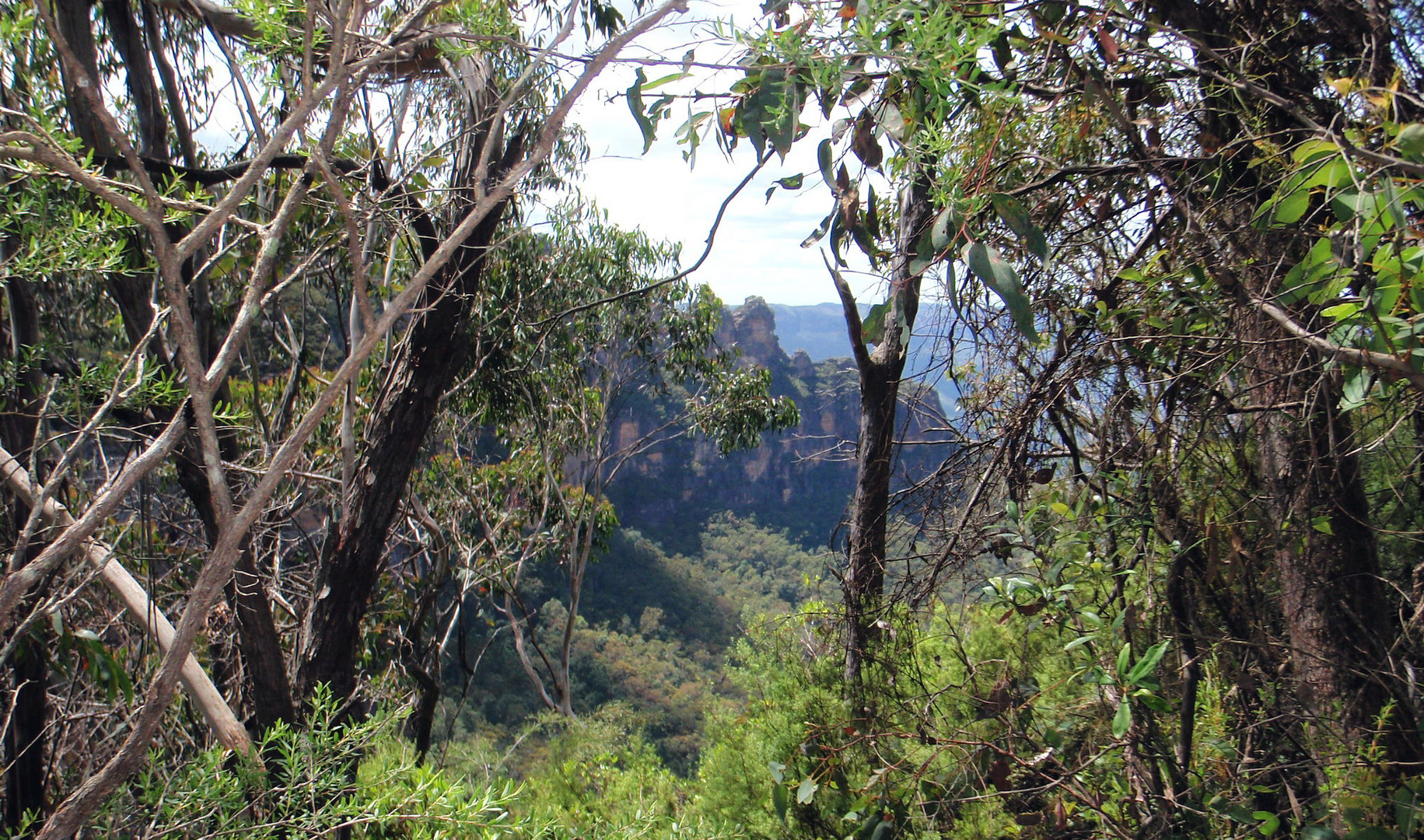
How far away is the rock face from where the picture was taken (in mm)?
32094

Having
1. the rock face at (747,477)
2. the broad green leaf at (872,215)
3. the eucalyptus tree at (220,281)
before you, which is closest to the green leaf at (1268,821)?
the broad green leaf at (872,215)

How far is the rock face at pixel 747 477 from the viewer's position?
32094 mm

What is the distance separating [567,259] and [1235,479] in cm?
514

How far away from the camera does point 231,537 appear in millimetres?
1112

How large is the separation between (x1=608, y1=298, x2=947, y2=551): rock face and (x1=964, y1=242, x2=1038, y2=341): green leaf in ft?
88.8

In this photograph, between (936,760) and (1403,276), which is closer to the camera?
(1403,276)

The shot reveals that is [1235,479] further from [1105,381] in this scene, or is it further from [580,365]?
[580,365]

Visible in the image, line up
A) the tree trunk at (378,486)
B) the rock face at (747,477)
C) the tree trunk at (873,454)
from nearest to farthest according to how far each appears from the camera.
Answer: the tree trunk at (873,454)
the tree trunk at (378,486)
the rock face at (747,477)

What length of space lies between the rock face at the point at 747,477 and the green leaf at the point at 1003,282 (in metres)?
27.1

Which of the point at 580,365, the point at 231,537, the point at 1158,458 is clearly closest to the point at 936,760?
the point at 1158,458

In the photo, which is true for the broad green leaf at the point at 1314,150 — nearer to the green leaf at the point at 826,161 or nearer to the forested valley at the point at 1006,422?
the forested valley at the point at 1006,422

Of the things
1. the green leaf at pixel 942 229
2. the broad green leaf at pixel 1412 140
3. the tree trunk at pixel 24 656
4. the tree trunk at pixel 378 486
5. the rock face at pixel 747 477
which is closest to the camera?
the broad green leaf at pixel 1412 140

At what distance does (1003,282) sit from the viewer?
0.82 metres

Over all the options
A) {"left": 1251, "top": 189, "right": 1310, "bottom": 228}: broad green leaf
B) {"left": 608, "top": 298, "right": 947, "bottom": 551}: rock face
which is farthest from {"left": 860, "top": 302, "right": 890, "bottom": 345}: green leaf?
{"left": 608, "top": 298, "right": 947, "bottom": 551}: rock face
